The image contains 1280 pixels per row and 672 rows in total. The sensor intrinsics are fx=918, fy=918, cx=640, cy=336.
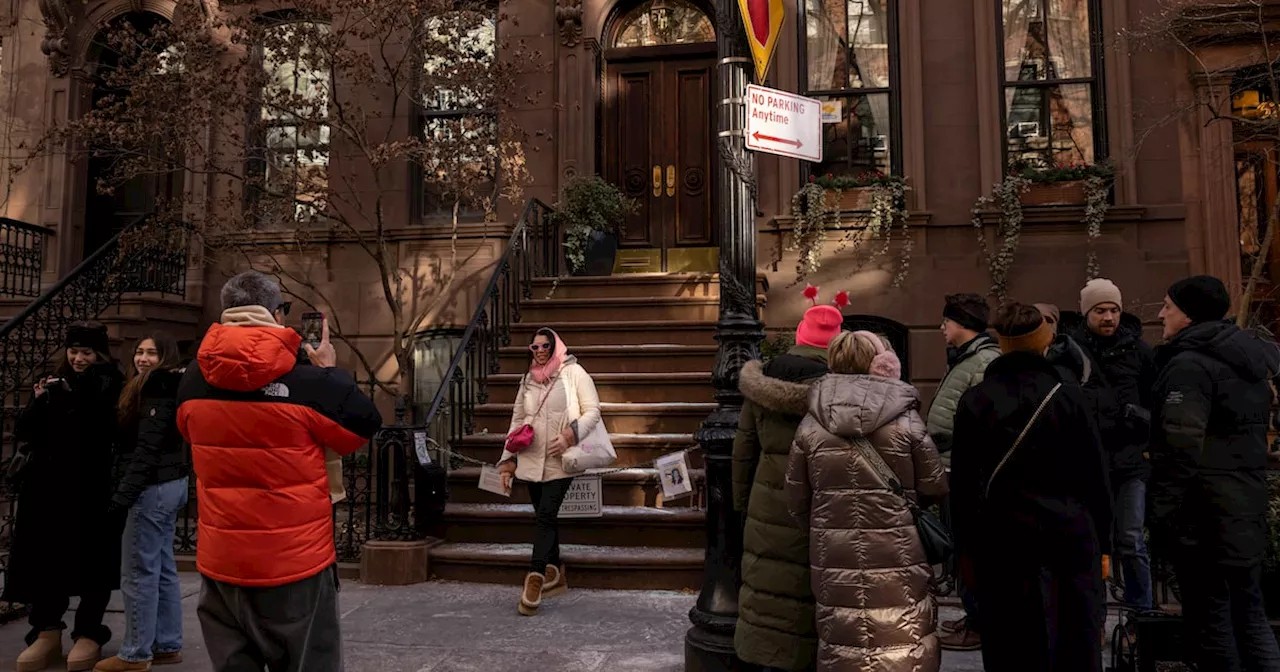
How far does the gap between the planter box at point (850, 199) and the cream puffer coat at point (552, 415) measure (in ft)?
17.8

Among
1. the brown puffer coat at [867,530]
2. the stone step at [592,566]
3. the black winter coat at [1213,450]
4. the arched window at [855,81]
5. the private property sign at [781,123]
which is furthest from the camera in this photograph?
the arched window at [855,81]

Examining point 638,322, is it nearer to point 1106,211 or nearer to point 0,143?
point 1106,211

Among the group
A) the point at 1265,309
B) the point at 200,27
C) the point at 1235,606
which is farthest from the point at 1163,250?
the point at 200,27

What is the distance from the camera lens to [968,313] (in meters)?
5.32

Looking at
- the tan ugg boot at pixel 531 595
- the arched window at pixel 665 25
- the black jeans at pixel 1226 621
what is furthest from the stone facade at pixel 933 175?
the black jeans at pixel 1226 621

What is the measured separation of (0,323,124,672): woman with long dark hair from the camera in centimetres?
536

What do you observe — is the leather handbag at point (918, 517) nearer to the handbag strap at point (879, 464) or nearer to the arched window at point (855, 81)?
the handbag strap at point (879, 464)

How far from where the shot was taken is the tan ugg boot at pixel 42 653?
5242 millimetres

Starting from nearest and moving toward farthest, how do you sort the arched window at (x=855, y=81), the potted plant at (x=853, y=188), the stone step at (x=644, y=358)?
the stone step at (x=644, y=358)
the potted plant at (x=853, y=188)
the arched window at (x=855, y=81)

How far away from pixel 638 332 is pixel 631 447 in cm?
192

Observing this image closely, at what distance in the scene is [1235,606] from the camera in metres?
4.25

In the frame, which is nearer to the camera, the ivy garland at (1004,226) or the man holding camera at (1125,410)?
the man holding camera at (1125,410)

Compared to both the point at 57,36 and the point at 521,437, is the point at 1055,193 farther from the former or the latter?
the point at 57,36

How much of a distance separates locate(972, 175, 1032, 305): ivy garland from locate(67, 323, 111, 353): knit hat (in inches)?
357
